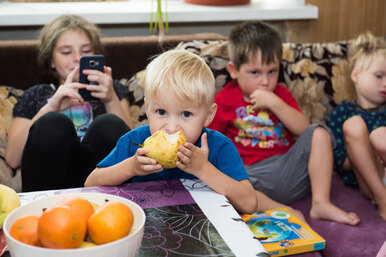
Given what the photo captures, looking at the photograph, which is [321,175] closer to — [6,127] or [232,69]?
[232,69]

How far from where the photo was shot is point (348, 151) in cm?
188

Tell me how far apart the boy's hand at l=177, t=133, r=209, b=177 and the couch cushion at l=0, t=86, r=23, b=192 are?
0.93 metres

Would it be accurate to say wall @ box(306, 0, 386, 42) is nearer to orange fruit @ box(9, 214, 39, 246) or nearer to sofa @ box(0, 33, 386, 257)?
sofa @ box(0, 33, 386, 257)

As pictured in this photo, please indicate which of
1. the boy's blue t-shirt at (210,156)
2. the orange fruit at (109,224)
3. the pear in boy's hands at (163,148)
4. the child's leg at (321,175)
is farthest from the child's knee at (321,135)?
the orange fruit at (109,224)

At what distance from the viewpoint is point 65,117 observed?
4.72ft

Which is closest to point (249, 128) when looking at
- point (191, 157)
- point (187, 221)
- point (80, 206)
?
point (191, 157)

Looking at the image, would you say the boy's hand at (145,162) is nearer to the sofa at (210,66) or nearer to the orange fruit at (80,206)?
the orange fruit at (80,206)

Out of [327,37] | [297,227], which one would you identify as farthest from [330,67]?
→ [297,227]

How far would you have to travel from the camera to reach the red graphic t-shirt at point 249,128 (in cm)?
192

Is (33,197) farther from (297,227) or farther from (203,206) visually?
(297,227)

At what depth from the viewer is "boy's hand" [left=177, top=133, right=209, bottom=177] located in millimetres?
1029

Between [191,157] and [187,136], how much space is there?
14 cm

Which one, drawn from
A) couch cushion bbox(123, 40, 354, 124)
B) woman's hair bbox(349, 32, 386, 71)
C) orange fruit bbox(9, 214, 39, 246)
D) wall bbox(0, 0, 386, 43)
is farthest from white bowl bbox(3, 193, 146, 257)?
wall bbox(0, 0, 386, 43)

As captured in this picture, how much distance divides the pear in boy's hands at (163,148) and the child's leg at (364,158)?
101 cm
